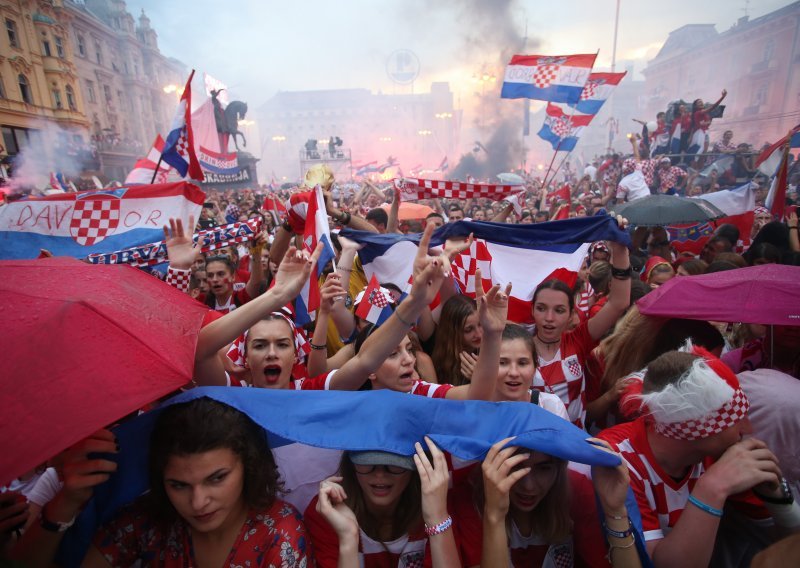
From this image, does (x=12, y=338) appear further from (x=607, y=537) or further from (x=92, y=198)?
(x=92, y=198)

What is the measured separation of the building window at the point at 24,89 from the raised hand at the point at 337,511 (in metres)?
34.3

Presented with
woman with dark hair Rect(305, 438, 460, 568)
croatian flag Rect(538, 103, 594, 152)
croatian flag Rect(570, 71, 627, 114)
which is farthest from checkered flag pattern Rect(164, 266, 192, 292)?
croatian flag Rect(570, 71, 627, 114)

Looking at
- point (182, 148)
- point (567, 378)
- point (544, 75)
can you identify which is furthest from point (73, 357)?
point (544, 75)

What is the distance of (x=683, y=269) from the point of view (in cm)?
422

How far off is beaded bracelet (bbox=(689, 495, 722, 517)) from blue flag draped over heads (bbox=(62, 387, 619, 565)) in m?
0.39

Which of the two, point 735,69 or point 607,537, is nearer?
point 607,537

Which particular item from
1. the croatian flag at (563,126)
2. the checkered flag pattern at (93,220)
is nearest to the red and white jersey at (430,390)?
the checkered flag pattern at (93,220)

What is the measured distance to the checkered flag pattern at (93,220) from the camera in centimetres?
427

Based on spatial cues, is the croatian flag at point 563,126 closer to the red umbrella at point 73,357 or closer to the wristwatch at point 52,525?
the red umbrella at point 73,357

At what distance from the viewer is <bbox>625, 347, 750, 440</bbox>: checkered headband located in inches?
63.0

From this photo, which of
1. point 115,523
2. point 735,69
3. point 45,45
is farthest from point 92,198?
point 735,69

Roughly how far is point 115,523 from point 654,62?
61.0 meters

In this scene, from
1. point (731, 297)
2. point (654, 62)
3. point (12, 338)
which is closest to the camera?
point (12, 338)

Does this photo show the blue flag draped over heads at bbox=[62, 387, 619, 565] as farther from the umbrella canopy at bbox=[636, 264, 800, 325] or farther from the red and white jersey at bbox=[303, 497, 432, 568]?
the umbrella canopy at bbox=[636, 264, 800, 325]
